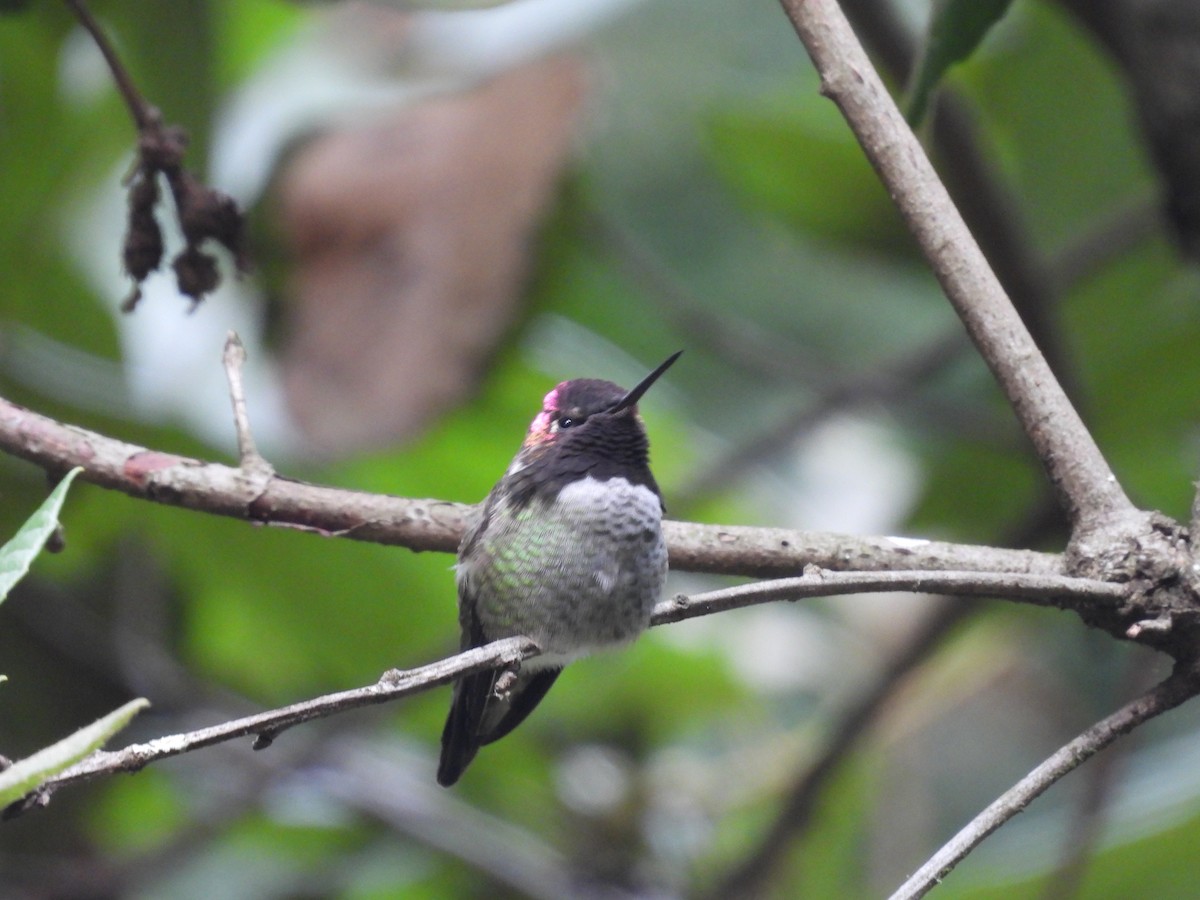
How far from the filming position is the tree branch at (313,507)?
1.56 metres

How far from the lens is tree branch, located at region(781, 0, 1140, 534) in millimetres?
1484

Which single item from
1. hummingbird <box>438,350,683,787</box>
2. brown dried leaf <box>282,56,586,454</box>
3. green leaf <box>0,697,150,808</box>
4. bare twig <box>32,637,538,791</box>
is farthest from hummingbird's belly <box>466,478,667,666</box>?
brown dried leaf <box>282,56,586,454</box>

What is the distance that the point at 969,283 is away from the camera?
151 cm

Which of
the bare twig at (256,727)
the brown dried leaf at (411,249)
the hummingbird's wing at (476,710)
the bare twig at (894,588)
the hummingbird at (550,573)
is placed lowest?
the bare twig at (256,727)

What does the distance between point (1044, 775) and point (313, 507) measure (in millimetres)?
910

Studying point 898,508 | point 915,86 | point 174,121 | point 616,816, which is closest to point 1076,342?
point 898,508

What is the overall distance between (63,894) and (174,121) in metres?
1.97

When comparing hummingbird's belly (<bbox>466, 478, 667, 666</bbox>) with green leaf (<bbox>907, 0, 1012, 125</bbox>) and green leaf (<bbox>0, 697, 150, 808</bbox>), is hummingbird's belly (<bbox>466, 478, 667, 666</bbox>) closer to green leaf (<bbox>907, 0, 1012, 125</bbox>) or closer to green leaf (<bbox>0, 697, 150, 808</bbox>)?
green leaf (<bbox>907, 0, 1012, 125</bbox>)

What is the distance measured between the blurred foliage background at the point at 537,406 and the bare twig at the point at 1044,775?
177cm

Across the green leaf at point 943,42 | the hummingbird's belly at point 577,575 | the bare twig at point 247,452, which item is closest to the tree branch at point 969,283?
the green leaf at point 943,42

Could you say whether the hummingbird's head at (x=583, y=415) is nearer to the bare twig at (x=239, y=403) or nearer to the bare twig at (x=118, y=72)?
the bare twig at (x=239, y=403)

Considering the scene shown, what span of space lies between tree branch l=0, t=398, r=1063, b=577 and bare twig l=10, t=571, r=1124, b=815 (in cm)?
18

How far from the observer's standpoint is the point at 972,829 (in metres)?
1.22

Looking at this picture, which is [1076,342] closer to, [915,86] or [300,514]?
[915,86]
